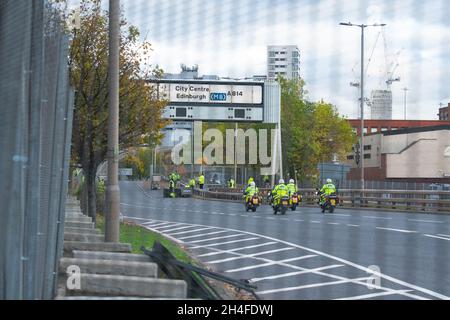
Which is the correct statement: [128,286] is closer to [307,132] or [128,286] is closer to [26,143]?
[26,143]

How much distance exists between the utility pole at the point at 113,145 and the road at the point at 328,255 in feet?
6.21

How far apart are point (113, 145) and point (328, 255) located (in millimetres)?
4658

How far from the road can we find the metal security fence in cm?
384

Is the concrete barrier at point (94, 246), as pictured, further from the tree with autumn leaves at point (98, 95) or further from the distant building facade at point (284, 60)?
the distant building facade at point (284, 60)

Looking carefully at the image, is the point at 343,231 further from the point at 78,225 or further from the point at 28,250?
the point at 28,250

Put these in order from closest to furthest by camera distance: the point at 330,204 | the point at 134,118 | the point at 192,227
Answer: the point at 134,118 → the point at 192,227 → the point at 330,204

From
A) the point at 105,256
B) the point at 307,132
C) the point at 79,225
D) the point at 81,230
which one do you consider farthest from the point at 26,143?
the point at 307,132

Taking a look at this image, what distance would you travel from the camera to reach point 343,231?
20406 millimetres

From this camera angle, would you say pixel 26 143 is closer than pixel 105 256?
Yes

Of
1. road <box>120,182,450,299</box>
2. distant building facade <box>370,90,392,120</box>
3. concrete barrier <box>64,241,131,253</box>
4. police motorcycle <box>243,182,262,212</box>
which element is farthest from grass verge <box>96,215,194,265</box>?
distant building facade <box>370,90,392,120</box>

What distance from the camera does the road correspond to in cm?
1052

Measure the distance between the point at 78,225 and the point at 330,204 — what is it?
19.7 meters

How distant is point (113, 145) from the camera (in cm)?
1280
